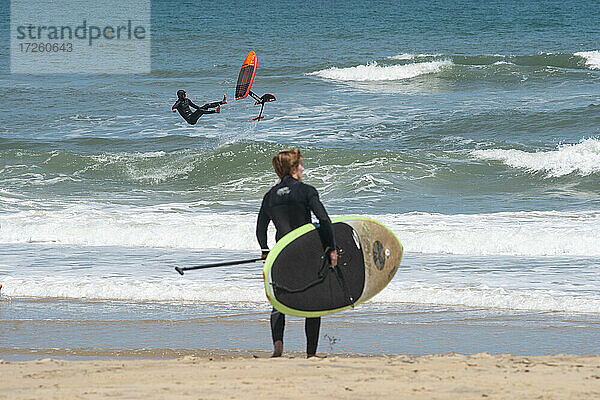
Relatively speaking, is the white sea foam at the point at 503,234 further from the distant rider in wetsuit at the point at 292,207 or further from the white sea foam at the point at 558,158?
the distant rider in wetsuit at the point at 292,207

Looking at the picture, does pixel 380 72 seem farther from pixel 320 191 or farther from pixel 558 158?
pixel 320 191

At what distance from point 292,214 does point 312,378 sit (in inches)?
41.5

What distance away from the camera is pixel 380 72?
28188 millimetres

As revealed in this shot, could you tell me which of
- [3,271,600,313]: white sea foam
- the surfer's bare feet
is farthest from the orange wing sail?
the surfer's bare feet

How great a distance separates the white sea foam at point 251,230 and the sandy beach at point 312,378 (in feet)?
14.2

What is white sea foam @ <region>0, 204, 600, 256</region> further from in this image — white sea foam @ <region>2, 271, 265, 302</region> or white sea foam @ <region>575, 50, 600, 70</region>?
white sea foam @ <region>575, 50, 600, 70</region>

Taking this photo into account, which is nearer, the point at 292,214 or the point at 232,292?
the point at 292,214

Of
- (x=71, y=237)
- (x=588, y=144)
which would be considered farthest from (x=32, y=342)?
(x=588, y=144)

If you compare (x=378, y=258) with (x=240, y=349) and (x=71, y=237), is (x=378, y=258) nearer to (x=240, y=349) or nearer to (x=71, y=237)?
(x=240, y=349)

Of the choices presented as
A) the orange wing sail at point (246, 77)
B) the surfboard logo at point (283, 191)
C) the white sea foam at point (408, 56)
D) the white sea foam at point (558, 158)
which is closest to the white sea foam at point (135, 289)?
the surfboard logo at point (283, 191)

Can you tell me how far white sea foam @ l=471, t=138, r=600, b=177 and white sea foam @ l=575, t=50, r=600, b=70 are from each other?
518 inches

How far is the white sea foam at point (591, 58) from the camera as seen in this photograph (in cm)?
2727

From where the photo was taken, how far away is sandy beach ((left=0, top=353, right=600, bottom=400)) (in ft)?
11.8

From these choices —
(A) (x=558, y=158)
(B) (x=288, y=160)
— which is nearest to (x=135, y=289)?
(B) (x=288, y=160)
